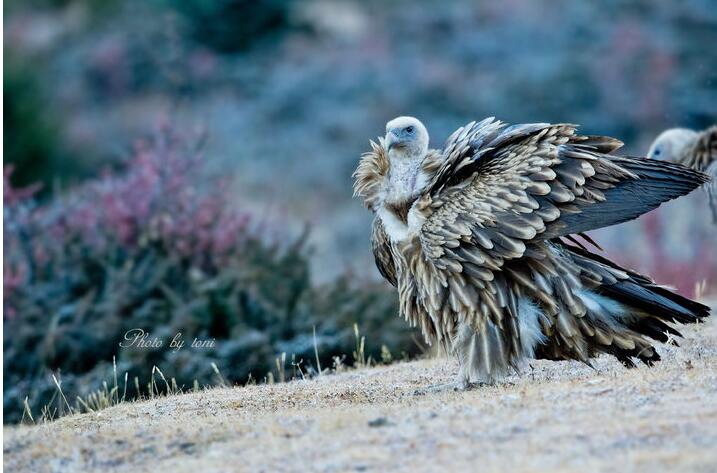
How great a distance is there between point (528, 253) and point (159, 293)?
24.3 ft

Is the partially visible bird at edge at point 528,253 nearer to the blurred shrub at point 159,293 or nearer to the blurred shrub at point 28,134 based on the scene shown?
the blurred shrub at point 159,293

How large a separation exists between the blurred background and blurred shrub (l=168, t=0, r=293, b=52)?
6 cm

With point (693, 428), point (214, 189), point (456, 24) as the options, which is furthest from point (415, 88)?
point (693, 428)

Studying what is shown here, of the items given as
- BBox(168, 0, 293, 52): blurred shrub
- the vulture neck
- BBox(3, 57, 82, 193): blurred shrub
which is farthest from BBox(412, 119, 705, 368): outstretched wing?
BBox(168, 0, 293, 52): blurred shrub

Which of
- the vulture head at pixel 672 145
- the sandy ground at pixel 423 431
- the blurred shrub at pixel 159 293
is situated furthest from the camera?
the blurred shrub at pixel 159 293

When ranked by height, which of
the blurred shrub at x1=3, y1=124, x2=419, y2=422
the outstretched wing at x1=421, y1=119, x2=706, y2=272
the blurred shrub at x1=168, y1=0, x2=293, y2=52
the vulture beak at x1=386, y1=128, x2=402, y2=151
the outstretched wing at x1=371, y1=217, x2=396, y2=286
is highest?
the blurred shrub at x1=168, y1=0, x2=293, y2=52

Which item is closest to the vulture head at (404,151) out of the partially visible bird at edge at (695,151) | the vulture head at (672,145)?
the partially visible bird at edge at (695,151)

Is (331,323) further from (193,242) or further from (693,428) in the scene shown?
(693,428)

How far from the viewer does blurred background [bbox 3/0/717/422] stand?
13.7m

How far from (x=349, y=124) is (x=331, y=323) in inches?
653

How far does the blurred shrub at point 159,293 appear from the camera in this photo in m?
12.7

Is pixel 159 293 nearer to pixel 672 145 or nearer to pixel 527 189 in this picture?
pixel 672 145

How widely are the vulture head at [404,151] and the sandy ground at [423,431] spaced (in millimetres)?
1385

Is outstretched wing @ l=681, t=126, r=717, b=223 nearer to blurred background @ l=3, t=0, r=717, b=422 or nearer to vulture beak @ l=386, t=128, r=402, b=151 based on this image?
blurred background @ l=3, t=0, r=717, b=422
